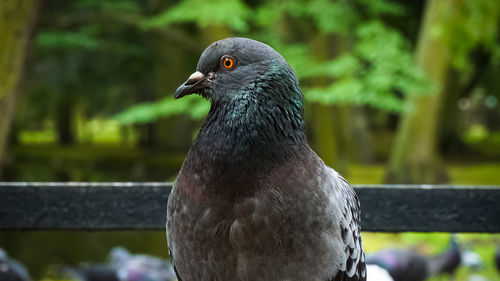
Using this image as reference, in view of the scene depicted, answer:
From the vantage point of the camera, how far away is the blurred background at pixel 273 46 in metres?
7.35

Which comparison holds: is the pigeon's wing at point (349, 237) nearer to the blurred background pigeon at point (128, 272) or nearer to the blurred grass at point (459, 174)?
the blurred background pigeon at point (128, 272)

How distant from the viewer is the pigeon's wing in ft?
5.42

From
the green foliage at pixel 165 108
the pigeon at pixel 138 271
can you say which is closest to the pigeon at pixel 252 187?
the pigeon at pixel 138 271

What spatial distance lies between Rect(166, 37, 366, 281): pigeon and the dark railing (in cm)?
60

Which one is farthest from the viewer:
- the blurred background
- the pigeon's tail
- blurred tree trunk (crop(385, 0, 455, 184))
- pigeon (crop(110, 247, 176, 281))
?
blurred tree trunk (crop(385, 0, 455, 184))

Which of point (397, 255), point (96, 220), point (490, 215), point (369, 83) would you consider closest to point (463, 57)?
point (369, 83)


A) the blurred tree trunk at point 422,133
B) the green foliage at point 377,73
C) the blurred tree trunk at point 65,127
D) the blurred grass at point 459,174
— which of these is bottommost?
the blurred tree trunk at point 65,127

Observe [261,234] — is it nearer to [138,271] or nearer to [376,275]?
[376,275]

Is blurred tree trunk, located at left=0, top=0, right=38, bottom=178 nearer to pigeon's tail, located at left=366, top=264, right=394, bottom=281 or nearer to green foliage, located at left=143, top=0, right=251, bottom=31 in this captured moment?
green foliage, located at left=143, top=0, right=251, bottom=31

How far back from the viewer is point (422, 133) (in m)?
10.8

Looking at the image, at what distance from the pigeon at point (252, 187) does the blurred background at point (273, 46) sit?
12.8ft


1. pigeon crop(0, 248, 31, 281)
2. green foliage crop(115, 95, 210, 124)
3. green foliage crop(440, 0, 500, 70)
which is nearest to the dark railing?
pigeon crop(0, 248, 31, 281)

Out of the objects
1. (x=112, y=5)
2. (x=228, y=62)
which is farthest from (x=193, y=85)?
(x=112, y=5)

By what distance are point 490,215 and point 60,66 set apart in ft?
39.4
